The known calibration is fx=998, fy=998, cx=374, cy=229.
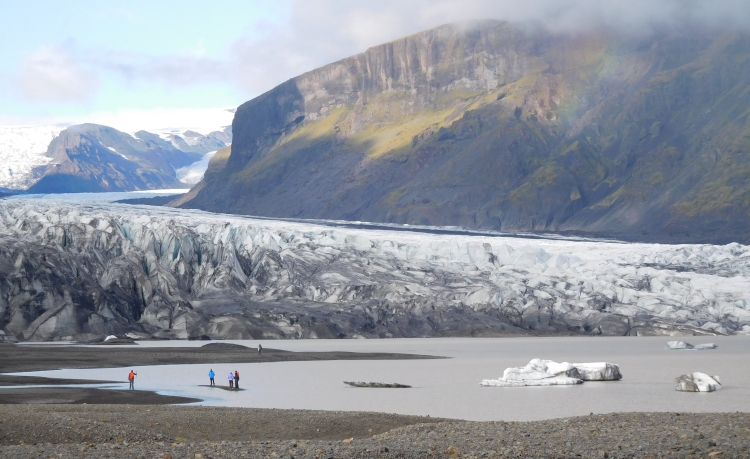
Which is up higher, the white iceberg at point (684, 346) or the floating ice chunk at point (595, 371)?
the floating ice chunk at point (595, 371)

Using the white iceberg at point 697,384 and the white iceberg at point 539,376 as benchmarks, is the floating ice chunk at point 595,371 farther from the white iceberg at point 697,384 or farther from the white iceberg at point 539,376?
the white iceberg at point 697,384

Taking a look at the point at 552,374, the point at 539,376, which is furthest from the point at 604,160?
the point at 539,376

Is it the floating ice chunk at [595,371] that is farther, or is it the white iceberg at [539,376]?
the floating ice chunk at [595,371]

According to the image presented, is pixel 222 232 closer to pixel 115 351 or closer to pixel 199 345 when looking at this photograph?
pixel 199 345

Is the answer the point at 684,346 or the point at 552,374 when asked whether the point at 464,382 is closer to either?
the point at 552,374

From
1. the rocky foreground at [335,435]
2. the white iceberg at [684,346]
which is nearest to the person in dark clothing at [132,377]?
the rocky foreground at [335,435]

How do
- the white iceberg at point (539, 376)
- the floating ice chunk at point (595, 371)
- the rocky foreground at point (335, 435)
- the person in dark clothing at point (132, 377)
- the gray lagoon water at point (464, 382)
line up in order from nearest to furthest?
the rocky foreground at point (335, 435)
the gray lagoon water at point (464, 382)
the person in dark clothing at point (132, 377)
the white iceberg at point (539, 376)
the floating ice chunk at point (595, 371)
